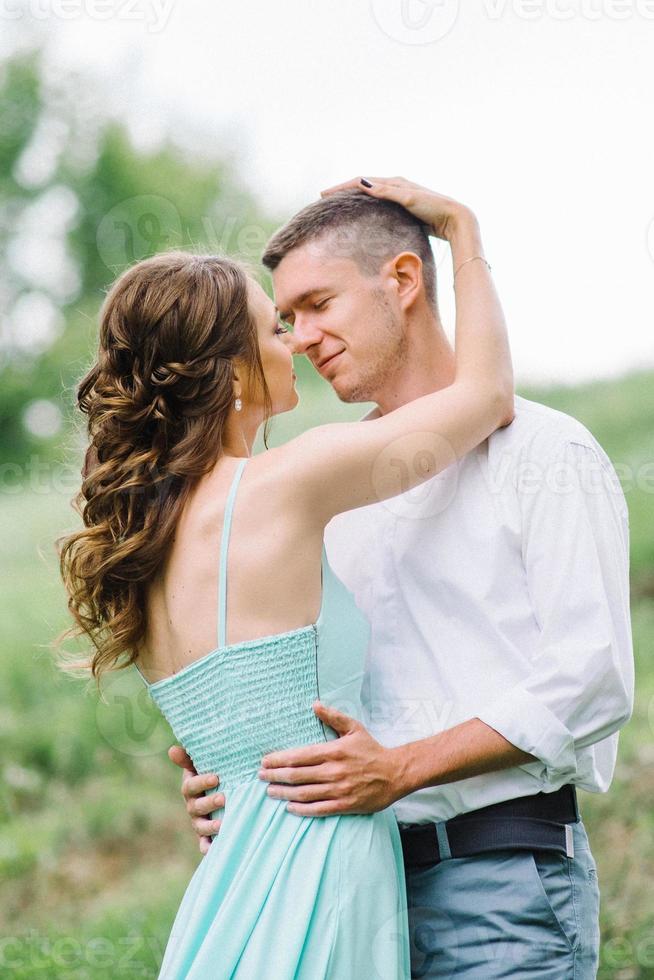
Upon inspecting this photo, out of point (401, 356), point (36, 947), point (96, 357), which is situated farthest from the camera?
point (36, 947)

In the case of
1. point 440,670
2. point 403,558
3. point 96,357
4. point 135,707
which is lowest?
point 135,707

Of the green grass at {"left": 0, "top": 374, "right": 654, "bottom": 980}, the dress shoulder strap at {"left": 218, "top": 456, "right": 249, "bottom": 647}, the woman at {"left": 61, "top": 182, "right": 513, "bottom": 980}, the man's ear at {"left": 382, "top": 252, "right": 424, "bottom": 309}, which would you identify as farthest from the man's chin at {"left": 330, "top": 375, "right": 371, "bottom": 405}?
the green grass at {"left": 0, "top": 374, "right": 654, "bottom": 980}

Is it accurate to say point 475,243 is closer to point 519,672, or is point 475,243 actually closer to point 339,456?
point 339,456

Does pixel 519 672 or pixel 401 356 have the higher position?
pixel 401 356

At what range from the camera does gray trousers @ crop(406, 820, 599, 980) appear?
1.97 meters

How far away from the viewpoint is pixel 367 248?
2.50m

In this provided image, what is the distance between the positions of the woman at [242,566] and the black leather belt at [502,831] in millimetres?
95

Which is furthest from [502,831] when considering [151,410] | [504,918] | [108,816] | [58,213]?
[58,213]

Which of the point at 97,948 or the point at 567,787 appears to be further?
the point at 97,948

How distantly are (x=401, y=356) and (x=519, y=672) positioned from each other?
30.4 inches

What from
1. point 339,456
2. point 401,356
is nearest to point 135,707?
point 401,356

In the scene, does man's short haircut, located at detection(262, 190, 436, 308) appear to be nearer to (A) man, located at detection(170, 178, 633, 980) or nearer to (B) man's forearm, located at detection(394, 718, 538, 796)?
(A) man, located at detection(170, 178, 633, 980)

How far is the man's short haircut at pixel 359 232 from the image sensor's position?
2502 millimetres

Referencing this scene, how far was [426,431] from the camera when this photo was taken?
76.2 inches
